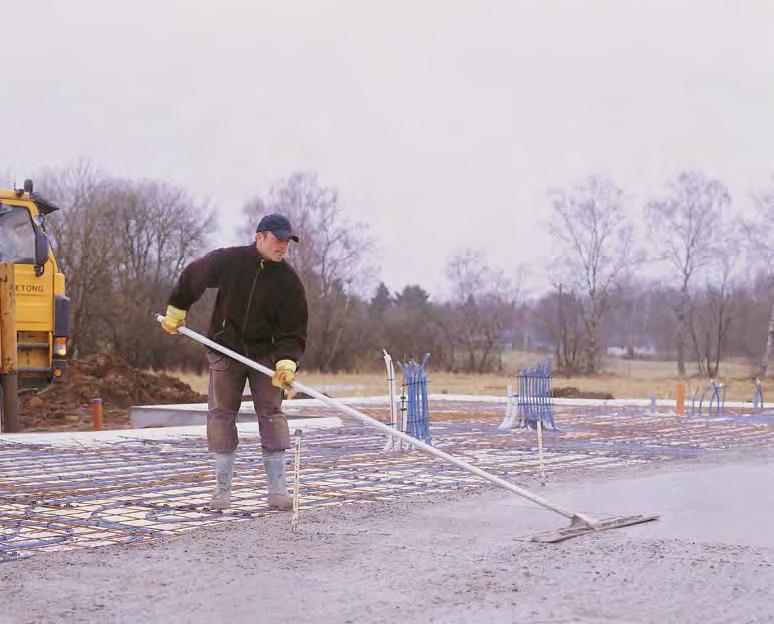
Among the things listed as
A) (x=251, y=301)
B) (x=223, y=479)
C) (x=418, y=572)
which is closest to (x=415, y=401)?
(x=223, y=479)

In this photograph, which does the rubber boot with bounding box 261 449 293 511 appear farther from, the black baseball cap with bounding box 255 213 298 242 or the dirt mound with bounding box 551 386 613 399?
the dirt mound with bounding box 551 386 613 399

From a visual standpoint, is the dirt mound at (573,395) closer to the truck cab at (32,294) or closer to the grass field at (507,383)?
the grass field at (507,383)

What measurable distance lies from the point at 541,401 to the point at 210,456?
563 centimetres

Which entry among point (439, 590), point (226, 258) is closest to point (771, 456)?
point (226, 258)

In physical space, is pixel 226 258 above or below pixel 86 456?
above

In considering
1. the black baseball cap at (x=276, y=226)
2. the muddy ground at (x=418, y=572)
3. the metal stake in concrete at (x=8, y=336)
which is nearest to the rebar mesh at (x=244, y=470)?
the muddy ground at (x=418, y=572)

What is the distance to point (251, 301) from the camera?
6.33 m

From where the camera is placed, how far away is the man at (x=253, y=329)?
6.33m

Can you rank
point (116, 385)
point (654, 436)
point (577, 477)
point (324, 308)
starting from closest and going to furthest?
point (577, 477) → point (654, 436) → point (116, 385) → point (324, 308)

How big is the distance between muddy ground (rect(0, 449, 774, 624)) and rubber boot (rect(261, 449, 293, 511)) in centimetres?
26

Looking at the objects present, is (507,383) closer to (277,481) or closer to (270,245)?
(277,481)

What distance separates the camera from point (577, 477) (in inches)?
328

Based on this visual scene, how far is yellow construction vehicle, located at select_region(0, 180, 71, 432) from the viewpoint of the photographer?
42.0 ft

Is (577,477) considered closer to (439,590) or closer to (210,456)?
(210,456)
